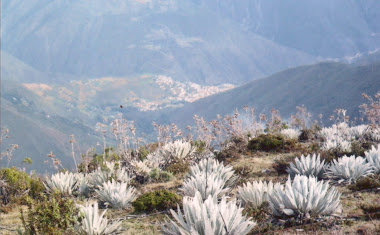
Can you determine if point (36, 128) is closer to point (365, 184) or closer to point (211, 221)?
point (365, 184)

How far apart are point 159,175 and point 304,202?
4.69 m

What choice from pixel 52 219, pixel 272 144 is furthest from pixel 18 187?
pixel 272 144

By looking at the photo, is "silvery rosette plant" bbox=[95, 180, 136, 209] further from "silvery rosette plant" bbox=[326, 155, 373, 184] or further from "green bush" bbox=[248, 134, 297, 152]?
"green bush" bbox=[248, 134, 297, 152]

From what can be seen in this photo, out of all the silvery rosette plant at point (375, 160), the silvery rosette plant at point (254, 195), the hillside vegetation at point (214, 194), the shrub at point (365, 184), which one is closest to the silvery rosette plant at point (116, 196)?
the hillside vegetation at point (214, 194)

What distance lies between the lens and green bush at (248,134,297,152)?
36.4 ft

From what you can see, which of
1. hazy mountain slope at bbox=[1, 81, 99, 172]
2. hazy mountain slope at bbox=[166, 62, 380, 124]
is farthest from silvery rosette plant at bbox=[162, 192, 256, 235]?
hazy mountain slope at bbox=[1, 81, 99, 172]

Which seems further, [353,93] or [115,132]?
[353,93]

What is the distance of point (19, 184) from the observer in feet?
28.1

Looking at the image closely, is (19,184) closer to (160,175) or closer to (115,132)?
(115,132)

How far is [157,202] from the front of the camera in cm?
665

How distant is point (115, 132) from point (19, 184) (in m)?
2.39

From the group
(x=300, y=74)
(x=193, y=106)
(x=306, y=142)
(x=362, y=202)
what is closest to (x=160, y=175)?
(x=362, y=202)

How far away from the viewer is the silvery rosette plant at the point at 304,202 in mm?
4922

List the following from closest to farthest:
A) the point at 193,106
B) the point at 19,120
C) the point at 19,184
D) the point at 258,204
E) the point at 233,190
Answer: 1. the point at 258,204
2. the point at 233,190
3. the point at 19,184
4. the point at 19,120
5. the point at 193,106
